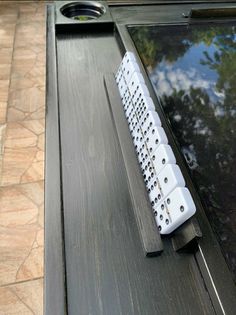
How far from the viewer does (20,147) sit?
1836mm

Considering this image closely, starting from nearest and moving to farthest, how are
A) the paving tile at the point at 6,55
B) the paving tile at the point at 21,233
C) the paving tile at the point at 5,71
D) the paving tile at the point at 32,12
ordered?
the paving tile at the point at 21,233, the paving tile at the point at 5,71, the paving tile at the point at 6,55, the paving tile at the point at 32,12

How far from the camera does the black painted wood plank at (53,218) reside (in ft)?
1.76

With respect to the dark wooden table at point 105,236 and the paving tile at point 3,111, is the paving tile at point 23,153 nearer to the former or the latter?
the paving tile at point 3,111

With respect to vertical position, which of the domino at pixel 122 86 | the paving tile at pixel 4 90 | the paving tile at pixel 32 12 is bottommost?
the domino at pixel 122 86

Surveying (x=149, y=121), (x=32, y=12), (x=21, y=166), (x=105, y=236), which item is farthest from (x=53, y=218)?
(x=32, y=12)

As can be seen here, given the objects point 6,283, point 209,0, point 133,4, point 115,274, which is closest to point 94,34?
point 133,4

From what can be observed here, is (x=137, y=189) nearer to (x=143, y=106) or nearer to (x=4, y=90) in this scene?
(x=143, y=106)

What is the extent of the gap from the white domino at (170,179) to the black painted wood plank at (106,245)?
116mm

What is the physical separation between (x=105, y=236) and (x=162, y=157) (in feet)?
0.75

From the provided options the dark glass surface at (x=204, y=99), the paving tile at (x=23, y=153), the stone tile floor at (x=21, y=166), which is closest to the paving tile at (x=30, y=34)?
the stone tile floor at (x=21, y=166)

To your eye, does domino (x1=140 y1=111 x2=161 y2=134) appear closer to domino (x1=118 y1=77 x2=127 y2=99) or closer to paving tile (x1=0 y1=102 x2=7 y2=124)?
domino (x1=118 y1=77 x2=127 y2=99)

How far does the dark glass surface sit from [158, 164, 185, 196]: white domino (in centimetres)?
11

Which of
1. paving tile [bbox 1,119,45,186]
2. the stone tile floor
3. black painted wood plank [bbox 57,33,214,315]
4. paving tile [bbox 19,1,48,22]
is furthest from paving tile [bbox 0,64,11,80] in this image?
black painted wood plank [bbox 57,33,214,315]

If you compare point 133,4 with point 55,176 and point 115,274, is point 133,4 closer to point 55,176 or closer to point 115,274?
point 55,176
